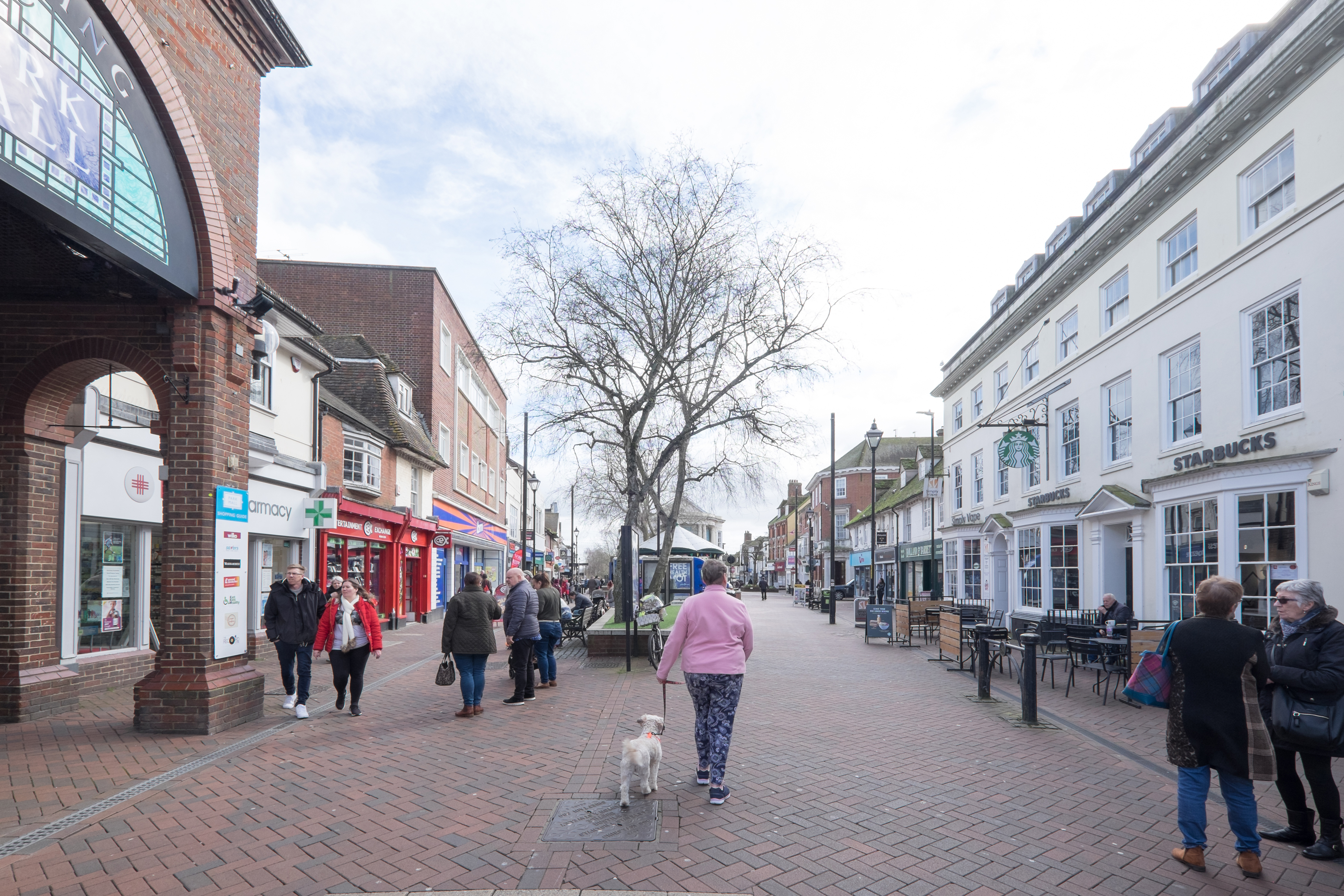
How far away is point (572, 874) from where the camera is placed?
14.6ft

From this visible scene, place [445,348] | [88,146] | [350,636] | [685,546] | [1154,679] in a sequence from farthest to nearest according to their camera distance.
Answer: [445,348], [685,546], [350,636], [88,146], [1154,679]

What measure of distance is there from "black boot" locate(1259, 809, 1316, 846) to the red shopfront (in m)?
16.7

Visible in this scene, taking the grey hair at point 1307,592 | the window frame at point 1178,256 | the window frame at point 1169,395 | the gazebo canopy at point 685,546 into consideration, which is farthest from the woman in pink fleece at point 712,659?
the gazebo canopy at point 685,546

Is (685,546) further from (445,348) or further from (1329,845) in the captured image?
(1329,845)

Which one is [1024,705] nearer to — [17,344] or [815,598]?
[17,344]

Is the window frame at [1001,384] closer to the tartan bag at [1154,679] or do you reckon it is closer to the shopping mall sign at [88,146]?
the tartan bag at [1154,679]

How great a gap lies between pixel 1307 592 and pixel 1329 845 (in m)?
1.45

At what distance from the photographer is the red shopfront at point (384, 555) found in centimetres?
2023

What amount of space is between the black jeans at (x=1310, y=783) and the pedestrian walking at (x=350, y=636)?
781 centimetres

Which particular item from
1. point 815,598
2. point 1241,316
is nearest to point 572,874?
point 1241,316

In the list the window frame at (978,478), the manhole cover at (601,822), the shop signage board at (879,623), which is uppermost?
the window frame at (978,478)

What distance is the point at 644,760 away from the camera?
5.64 metres

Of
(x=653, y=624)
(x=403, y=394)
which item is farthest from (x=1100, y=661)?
(x=403, y=394)

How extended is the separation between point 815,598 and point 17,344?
36195mm
